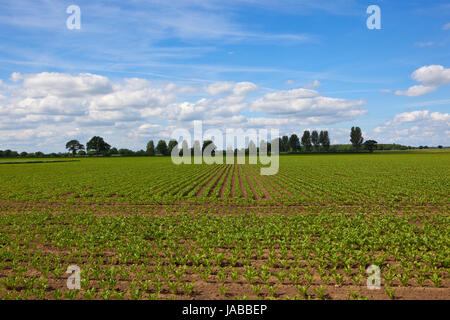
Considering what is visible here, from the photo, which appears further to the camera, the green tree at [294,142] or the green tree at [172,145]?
the green tree at [294,142]

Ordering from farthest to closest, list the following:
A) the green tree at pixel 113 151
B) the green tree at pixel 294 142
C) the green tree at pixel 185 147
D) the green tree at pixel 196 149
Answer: the green tree at pixel 294 142 → the green tree at pixel 113 151 → the green tree at pixel 185 147 → the green tree at pixel 196 149

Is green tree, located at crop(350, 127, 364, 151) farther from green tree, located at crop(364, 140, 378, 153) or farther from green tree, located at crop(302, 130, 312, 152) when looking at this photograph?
green tree, located at crop(302, 130, 312, 152)

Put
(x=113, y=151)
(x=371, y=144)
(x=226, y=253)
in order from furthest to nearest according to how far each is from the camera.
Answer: (x=113, y=151) < (x=371, y=144) < (x=226, y=253)

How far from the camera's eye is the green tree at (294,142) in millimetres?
196500

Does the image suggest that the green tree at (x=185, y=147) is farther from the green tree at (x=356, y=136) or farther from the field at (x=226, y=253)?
the field at (x=226, y=253)

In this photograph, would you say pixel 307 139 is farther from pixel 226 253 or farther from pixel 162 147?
pixel 226 253

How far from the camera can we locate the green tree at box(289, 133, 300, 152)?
196m

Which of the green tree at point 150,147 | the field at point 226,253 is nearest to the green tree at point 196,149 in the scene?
the green tree at point 150,147

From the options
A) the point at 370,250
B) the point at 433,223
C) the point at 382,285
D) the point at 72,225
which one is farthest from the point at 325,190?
the point at 72,225

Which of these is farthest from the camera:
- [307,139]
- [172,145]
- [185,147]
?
[307,139]

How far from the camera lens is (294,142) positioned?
7756 inches

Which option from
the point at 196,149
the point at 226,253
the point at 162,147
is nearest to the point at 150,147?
the point at 162,147

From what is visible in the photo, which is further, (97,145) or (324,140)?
(324,140)

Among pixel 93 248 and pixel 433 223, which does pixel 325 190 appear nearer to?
pixel 433 223
